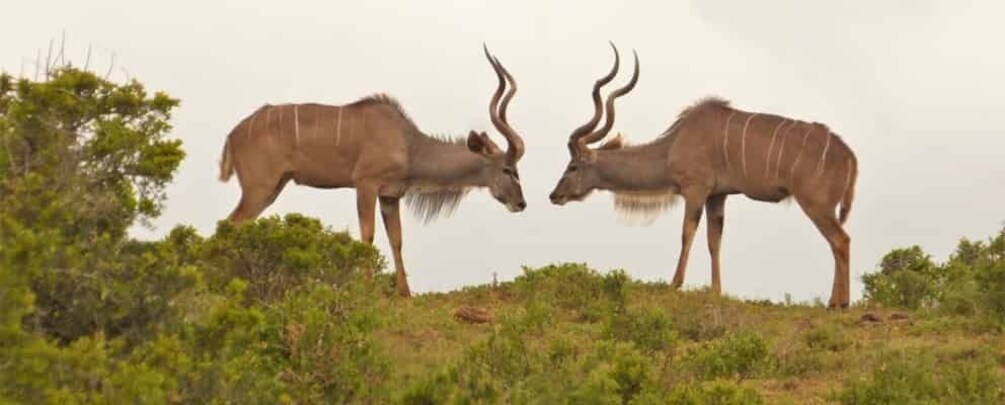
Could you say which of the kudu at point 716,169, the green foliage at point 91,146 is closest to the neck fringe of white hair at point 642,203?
the kudu at point 716,169

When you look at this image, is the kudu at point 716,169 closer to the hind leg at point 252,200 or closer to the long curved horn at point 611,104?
the long curved horn at point 611,104

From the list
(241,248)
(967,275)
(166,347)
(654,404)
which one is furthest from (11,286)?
(967,275)

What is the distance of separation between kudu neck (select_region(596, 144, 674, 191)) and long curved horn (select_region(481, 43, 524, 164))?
1.32m

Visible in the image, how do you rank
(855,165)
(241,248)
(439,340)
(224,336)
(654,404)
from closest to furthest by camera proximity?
(224,336)
(654,404)
(241,248)
(439,340)
(855,165)

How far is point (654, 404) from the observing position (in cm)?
778

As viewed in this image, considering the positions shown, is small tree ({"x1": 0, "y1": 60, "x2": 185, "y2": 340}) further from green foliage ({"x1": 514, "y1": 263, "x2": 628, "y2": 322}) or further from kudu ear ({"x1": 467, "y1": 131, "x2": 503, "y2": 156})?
kudu ear ({"x1": 467, "y1": 131, "x2": 503, "y2": 156})

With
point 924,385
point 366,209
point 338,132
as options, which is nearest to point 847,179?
point 366,209

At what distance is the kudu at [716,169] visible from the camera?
14023 millimetres

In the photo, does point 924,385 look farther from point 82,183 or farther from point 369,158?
point 369,158

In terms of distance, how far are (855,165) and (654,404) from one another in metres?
6.95

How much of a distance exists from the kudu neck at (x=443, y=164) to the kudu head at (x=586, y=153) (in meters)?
1.28

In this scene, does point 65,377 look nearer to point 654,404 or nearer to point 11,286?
point 11,286

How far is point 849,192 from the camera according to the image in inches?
Answer: 556

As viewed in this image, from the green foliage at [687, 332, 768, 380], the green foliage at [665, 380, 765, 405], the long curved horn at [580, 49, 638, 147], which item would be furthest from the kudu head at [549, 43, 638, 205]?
the green foliage at [665, 380, 765, 405]
